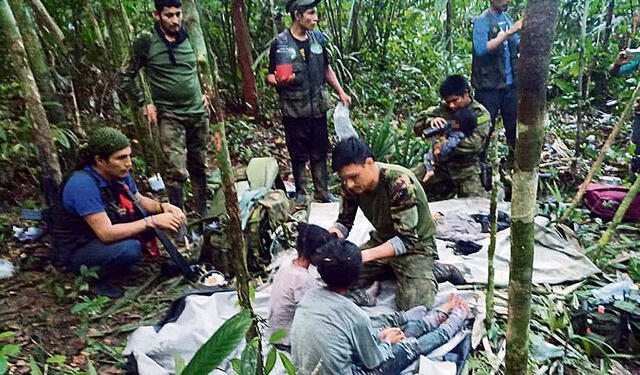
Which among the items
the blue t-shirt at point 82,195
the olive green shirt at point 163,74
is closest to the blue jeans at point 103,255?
the blue t-shirt at point 82,195

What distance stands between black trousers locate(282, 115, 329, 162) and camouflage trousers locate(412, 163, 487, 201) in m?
1.05

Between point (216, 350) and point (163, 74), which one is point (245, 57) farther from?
point (216, 350)

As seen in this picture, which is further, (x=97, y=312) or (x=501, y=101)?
(x=501, y=101)

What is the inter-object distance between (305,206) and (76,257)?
218 cm

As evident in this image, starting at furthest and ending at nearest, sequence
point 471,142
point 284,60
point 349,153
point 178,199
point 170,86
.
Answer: point 471,142 → point 284,60 → point 178,199 → point 170,86 → point 349,153

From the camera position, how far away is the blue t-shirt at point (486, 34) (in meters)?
5.04

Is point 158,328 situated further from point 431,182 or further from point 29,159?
point 431,182

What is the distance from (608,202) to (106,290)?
406 centimetres

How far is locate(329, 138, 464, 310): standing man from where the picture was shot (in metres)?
3.20

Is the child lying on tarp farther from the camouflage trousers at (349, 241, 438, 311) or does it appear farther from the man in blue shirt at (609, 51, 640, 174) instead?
the man in blue shirt at (609, 51, 640, 174)

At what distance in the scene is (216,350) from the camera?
120 cm

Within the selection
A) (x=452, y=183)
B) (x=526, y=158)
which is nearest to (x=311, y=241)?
(x=526, y=158)

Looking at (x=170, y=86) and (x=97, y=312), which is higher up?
(x=170, y=86)

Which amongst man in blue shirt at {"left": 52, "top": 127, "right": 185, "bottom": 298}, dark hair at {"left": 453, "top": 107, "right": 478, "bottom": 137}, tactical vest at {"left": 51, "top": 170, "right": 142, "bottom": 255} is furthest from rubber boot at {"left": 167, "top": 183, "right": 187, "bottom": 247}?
dark hair at {"left": 453, "top": 107, "right": 478, "bottom": 137}
